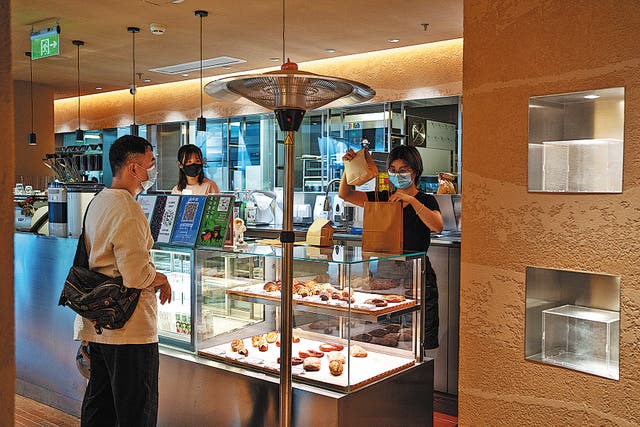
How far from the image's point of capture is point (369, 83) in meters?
6.78

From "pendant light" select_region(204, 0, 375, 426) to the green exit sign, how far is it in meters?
3.71

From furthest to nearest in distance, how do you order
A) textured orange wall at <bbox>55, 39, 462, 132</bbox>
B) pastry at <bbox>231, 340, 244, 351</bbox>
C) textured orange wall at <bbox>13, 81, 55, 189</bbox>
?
1. textured orange wall at <bbox>13, 81, 55, 189</bbox>
2. textured orange wall at <bbox>55, 39, 462, 132</bbox>
3. pastry at <bbox>231, 340, 244, 351</bbox>

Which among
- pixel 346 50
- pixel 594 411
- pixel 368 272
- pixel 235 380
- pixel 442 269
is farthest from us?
pixel 346 50

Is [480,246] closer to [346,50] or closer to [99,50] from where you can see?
[346,50]

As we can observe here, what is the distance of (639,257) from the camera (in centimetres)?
212

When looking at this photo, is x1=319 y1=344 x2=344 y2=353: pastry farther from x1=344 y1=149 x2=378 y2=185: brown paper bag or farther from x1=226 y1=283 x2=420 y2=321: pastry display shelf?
x1=344 y1=149 x2=378 y2=185: brown paper bag

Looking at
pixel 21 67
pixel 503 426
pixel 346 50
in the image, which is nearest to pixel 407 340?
pixel 503 426

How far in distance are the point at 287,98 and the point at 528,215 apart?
1020mm

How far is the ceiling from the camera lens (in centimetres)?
479

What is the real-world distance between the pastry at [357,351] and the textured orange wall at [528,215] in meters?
0.49

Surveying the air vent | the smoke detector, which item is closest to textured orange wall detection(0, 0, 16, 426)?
the smoke detector

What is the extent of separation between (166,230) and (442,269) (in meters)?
2.26

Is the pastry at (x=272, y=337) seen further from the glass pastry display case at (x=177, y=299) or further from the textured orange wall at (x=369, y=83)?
the textured orange wall at (x=369, y=83)

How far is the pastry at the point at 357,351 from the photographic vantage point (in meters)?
2.86
